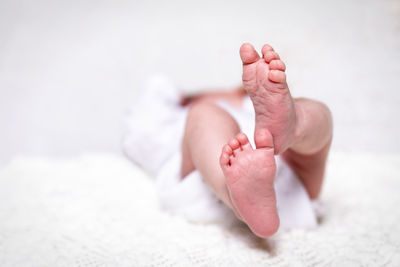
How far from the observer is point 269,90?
622 mm

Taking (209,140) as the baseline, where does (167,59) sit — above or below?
below

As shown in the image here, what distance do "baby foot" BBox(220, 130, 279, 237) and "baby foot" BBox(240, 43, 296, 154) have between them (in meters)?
0.02

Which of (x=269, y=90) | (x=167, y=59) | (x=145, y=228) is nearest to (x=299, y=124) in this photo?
(x=269, y=90)

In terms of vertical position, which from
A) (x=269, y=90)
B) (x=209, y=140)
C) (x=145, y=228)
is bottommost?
(x=145, y=228)

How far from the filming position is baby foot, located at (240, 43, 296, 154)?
0.61m

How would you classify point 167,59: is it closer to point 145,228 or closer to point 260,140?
point 145,228

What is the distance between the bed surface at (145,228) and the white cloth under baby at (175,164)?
0.10 feet

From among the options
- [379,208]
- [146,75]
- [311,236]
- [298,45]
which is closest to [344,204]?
[379,208]

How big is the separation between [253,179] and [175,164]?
39 cm

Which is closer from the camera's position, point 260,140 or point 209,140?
point 260,140

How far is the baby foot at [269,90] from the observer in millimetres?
615

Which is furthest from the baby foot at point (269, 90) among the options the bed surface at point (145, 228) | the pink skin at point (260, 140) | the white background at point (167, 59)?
the white background at point (167, 59)

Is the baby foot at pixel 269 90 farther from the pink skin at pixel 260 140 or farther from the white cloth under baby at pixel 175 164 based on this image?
the white cloth under baby at pixel 175 164

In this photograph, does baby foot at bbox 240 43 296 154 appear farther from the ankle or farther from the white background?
the white background
